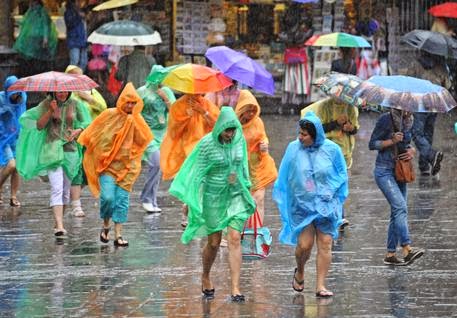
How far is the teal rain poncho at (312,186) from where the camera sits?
36.0 ft

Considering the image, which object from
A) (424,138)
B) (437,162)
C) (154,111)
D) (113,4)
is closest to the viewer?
(154,111)

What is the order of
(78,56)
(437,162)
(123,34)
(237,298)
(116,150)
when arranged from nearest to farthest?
(237,298)
(116,150)
(437,162)
(123,34)
(78,56)

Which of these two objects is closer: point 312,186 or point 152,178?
point 312,186

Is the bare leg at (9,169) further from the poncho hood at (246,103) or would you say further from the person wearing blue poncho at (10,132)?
the poncho hood at (246,103)

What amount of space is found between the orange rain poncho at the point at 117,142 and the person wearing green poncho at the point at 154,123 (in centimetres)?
167

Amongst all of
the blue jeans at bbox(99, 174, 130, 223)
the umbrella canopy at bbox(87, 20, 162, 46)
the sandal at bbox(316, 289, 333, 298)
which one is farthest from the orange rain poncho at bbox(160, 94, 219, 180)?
the umbrella canopy at bbox(87, 20, 162, 46)

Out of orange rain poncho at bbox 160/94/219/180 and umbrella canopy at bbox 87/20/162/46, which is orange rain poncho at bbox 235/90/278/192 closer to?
orange rain poncho at bbox 160/94/219/180

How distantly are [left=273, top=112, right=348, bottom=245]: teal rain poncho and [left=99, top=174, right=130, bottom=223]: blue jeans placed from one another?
9.80 feet

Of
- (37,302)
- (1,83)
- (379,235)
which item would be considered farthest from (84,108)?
(1,83)

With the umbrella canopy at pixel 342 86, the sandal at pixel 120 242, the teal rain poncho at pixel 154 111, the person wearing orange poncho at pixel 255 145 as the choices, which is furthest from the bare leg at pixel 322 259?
the teal rain poncho at pixel 154 111

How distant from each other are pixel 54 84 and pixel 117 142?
0.87 metres

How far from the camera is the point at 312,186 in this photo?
1104cm

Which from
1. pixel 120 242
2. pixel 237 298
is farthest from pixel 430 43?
pixel 237 298

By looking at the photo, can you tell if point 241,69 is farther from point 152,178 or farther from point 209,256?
point 209,256
